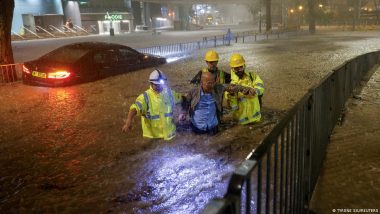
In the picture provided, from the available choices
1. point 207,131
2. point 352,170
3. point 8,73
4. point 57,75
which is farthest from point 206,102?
point 8,73

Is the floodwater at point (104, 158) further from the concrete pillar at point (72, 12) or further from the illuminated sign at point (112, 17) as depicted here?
the illuminated sign at point (112, 17)

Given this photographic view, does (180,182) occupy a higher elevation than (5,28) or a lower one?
lower

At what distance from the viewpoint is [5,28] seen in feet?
39.7

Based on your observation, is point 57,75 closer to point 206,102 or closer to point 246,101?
point 206,102

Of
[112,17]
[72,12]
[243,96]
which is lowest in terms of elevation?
[243,96]

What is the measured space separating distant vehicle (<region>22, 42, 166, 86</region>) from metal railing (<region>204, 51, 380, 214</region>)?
27.3 feet

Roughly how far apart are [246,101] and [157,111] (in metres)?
1.76

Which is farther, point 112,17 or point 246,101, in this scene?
point 112,17

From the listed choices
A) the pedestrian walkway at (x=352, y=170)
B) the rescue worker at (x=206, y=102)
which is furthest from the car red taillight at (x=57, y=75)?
the pedestrian walkway at (x=352, y=170)

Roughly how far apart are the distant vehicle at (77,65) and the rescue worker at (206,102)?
5.96 metres

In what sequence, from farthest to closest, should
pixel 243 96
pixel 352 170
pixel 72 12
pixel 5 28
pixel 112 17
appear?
pixel 112 17 → pixel 72 12 → pixel 5 28 → pixel 243 96 → pixel 352 170

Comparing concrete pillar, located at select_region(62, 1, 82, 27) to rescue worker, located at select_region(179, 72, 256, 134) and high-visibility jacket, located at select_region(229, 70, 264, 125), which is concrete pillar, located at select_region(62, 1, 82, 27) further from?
rescue worker, located at select_region(179, 72, 256, 134)

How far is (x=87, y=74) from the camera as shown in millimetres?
11625

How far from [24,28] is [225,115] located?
34913mm
